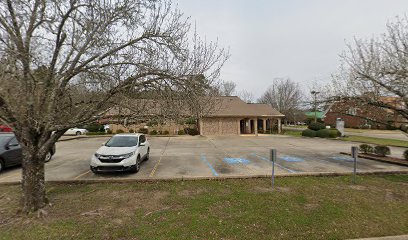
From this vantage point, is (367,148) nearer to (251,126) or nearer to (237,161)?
(237,161)

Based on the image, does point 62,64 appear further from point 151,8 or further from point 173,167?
point 173,167

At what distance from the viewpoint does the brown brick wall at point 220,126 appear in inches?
1198

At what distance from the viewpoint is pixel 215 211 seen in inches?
211

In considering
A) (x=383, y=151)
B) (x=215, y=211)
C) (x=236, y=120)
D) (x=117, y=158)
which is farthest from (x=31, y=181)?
(x=236, y=120)

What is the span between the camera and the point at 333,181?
26.0 ft

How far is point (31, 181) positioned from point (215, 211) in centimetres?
445

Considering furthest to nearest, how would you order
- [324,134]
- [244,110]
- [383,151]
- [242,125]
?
[242,125] → [244,110] → [324,134] → [383,151]

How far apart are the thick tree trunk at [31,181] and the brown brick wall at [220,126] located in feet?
82.3

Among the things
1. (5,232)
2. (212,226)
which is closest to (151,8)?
(212,226)

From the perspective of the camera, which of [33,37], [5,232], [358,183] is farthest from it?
[358,183]

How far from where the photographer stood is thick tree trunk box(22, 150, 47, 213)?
526 centimetres

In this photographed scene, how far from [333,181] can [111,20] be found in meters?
8.70

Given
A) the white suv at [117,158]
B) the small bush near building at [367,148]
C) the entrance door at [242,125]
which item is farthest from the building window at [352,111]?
the entrance door at [242,125]

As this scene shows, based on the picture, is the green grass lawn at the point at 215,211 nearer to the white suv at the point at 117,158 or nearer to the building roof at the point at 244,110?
the white suv at the point at 117,158
